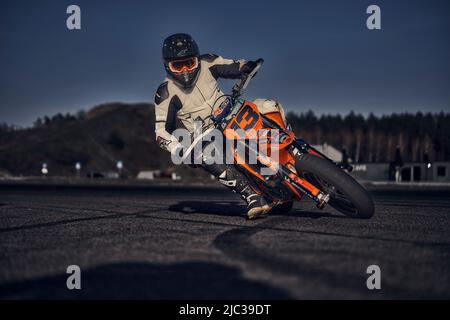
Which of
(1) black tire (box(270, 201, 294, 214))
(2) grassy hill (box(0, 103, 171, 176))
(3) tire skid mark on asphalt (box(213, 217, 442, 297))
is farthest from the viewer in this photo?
(2) grassy hill (box(0, 103, 171, 176))

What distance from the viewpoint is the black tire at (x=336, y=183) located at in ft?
19.6

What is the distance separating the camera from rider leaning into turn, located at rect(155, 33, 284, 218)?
6805 millimetres

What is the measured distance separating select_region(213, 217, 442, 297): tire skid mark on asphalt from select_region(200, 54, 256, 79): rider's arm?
9.08 feet

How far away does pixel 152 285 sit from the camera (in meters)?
3.15

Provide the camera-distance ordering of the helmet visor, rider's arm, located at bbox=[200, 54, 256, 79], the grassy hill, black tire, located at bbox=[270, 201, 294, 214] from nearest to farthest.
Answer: the helmet visor → rider's arm, located at bbox=[200, 54, 256, 79] → black tire, located at bbox=[270, 201, 294, 214] → the grassy hill

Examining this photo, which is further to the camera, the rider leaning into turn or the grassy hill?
the grassy hill

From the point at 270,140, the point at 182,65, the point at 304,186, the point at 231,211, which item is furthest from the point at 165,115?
the point at 231,211

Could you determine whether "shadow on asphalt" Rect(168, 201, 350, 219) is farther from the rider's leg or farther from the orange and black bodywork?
the orange and black bodywork

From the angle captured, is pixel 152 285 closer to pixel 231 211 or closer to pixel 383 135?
pixel 231 211

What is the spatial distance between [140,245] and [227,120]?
2.46 metres

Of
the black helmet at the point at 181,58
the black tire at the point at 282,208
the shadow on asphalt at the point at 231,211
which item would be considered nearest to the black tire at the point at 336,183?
the shadow on asphalt at the point at 231,211

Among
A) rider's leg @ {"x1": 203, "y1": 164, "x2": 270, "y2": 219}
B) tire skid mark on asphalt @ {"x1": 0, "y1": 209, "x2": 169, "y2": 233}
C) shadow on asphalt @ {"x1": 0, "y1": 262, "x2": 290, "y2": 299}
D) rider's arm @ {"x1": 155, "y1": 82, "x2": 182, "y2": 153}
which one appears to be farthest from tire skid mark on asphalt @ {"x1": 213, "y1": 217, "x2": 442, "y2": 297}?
tire skid mark on asphalt @ {"x1": 0, "y1": 209, "x2": 169, "y2": 233}

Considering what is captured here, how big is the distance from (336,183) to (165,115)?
270 cm

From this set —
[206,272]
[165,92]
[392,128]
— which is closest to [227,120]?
[165,92]
